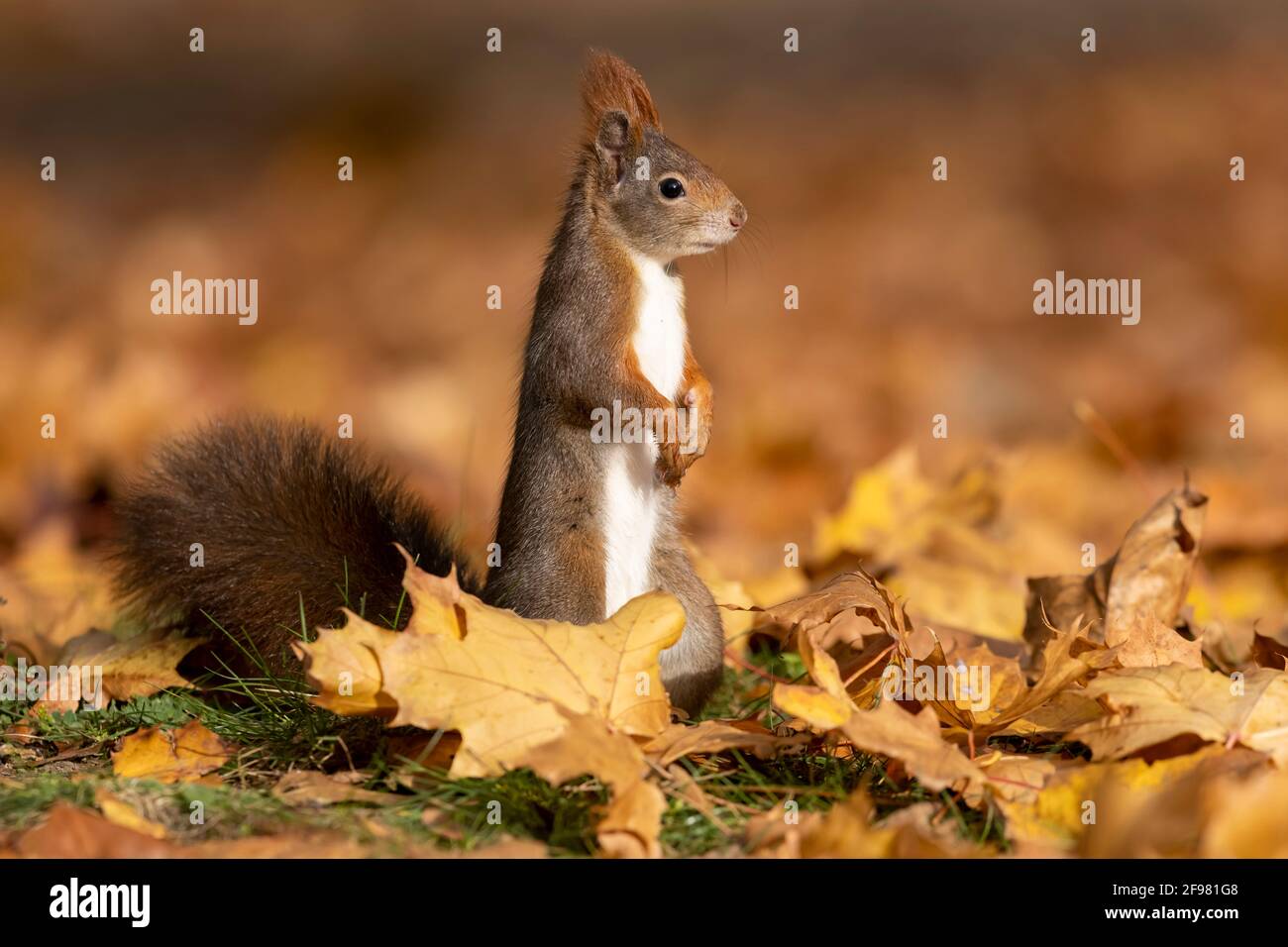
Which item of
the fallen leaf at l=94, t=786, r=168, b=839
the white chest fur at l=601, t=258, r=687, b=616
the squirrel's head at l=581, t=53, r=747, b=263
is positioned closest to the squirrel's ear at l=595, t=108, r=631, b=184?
the squirrel's head at l=581, t=53, r=747, b=263

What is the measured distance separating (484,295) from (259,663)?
5762 mm

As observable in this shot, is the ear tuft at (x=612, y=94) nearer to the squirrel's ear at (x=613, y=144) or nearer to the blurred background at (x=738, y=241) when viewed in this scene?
the squirrel's ear at (x=613, y=144)

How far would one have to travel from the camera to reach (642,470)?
299 centimetres

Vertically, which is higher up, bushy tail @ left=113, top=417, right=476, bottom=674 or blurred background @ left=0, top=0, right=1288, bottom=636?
blurred background @ left=0, top=0, right=1288, bottom=636

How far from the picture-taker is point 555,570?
2842mm

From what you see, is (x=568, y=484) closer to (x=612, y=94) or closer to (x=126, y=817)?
(x=612, y=94)

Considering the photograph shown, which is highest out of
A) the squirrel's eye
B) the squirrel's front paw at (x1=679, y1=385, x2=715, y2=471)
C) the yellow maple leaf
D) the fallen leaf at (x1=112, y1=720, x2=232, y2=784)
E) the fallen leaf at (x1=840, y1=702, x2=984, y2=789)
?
the squirrel's eye

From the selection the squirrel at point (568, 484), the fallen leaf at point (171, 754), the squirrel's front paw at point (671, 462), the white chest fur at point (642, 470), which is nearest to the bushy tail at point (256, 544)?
the squirrel at point (568, 484)

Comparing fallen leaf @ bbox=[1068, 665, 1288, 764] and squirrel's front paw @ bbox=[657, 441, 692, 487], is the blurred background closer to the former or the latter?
squirrel's front paw @ bbox=[657, 441, 692, 487]

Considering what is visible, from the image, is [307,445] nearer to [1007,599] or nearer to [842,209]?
[1007,599]

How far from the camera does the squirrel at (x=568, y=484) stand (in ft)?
9.38

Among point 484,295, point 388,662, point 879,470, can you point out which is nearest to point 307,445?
point 388,662

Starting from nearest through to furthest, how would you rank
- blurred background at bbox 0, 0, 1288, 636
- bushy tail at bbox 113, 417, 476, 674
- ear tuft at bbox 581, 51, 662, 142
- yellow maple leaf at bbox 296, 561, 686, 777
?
yellow maple leaf at bbox 296, 561, 686, 777, bushy tail at bbox 113, 417, 476, 674, ear tuft at bbox 581, 51, 662, 142, blurred background at bbox 0, 0, 1288, 636

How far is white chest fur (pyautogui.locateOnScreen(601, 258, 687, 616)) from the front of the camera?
9.57ft
